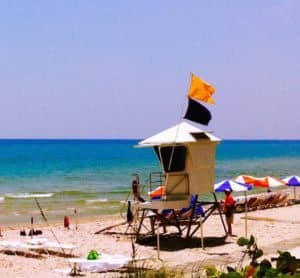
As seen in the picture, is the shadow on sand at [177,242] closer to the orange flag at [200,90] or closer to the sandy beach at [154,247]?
the sandy beach at [154,247]

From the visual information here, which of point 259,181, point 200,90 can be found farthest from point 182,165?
point 259,181

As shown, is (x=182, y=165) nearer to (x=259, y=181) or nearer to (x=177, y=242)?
(x=177, y=242)

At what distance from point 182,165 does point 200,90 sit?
2125 mm

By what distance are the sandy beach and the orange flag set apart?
3.66 meters

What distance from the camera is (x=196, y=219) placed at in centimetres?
1970

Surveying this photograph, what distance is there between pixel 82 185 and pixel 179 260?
4500 cm

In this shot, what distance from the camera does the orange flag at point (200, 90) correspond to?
16172mm

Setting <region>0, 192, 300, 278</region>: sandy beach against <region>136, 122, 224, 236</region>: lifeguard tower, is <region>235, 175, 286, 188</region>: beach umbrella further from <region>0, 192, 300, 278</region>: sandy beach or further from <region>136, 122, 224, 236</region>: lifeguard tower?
<region>136, 122, 224, 236</region>: lifeguard tower

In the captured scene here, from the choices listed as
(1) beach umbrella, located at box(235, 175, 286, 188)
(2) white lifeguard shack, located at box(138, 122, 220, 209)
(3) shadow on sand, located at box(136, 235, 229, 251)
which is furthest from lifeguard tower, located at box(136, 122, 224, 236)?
(1) beach umbrella, located at box(235, 175, 286, 188)

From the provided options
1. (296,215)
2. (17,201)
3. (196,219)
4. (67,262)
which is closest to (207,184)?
(196,219)

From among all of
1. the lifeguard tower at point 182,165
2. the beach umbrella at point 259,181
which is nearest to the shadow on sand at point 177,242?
the lifeguard tower at point 182,165

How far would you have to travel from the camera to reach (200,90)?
1619 centimetres

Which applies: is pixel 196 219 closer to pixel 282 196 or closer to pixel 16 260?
pixel 16 260

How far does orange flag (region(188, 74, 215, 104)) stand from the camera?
1617 cm
